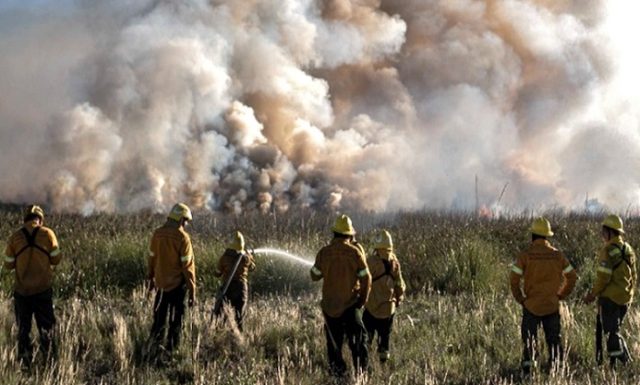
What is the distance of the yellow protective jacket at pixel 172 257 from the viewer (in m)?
8.83

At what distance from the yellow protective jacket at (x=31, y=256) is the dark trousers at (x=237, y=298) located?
2624mm

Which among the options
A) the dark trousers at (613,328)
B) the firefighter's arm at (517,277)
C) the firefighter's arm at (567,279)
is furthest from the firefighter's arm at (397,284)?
the dark trousers at (613,328)

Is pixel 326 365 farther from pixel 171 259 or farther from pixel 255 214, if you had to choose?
pixel 255 214

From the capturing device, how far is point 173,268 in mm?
8875

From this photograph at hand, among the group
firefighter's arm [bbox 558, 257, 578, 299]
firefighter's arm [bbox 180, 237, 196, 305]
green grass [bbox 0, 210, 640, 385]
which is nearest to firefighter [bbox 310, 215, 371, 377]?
green grass [bbox 0, 210, 640, 385]

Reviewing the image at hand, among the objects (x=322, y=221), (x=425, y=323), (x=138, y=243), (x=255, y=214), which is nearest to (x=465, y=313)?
(x=425, y=323)

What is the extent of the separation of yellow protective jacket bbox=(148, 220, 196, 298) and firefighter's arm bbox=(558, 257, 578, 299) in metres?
4.39

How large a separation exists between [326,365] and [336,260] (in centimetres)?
143

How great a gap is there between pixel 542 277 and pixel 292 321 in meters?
3.94

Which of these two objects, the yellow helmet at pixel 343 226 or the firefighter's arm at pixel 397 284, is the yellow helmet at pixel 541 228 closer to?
the firefighter's arm at pixel 397 284

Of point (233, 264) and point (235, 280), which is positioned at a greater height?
point (233, 264)

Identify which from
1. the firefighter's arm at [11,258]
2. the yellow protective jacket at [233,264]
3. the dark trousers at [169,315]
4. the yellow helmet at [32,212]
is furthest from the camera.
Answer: the yellow protective jacket at [233,264]

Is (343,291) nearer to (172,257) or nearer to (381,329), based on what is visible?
(381,329)

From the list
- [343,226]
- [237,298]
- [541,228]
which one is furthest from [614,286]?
[237,298]
